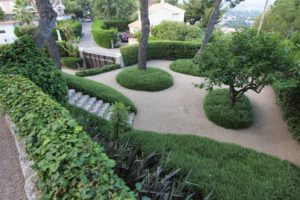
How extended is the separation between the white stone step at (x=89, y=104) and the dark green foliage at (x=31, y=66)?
239 centimetres

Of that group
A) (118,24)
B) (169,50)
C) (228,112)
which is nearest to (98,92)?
(228,112)

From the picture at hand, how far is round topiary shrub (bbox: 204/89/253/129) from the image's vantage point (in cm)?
701

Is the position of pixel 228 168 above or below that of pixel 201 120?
above

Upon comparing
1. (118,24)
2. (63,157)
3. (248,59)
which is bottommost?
(118,24)

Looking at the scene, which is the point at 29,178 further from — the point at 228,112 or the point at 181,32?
the point at 181,32

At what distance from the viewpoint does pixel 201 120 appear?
7.55 metres

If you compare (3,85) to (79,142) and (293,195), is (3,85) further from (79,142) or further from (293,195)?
(293,195)

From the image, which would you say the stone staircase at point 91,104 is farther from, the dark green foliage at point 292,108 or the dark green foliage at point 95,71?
the dark green foliage at point 292,108

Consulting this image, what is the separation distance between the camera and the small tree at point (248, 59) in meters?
5.89

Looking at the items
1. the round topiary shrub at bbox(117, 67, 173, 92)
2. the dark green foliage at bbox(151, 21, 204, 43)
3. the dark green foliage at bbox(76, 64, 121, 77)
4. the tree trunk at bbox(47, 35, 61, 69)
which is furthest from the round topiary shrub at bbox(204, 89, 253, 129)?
the dark green foliage at bbox(151, 21, 204, 43)

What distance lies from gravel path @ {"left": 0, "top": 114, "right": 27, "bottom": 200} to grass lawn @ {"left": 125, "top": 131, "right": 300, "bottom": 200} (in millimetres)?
2623

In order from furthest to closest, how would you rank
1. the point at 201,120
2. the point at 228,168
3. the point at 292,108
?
1. the point at 201,120
2. the point at 292,108
3. the point at 228,168

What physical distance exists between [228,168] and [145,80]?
6.65 m

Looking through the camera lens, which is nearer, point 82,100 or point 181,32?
point 82,100
